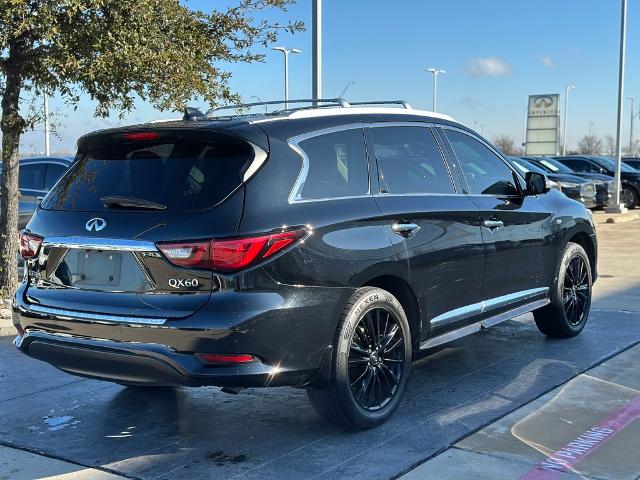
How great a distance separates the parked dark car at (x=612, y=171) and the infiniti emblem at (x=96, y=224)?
2204cm

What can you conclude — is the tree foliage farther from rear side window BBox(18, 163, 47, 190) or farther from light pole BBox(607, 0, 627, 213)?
light pole BBox(607, 0, 627, 213)

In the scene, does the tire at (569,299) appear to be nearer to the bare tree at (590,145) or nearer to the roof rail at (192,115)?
the roof rail at (192,115)

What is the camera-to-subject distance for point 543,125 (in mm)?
32062

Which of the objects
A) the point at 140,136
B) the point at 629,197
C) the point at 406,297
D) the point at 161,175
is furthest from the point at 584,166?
the point at 161,175

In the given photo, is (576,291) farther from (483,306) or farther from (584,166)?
(584,166)

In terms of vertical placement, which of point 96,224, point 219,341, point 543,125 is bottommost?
point 219,341

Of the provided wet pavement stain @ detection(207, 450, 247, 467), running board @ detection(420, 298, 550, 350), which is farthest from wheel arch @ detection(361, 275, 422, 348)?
wet pavement stain @ detection(207, 450, 247, 467)

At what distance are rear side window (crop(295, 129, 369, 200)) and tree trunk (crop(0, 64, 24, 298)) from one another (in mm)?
4531

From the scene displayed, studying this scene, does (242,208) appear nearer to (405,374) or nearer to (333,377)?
(333,377)

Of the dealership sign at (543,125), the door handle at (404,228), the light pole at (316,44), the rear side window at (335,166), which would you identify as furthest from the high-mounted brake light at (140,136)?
the dealership sign at (543,125)

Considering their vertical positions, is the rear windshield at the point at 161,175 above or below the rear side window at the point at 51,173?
above

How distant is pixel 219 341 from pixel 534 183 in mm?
3376

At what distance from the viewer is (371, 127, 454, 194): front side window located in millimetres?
4656

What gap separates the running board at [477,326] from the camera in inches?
189
